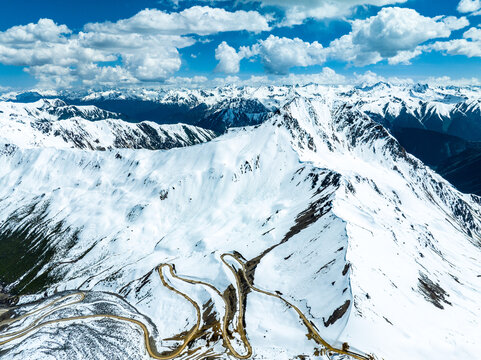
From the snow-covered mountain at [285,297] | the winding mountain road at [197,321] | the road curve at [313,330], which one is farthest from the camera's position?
the snow-covered mountain at [285,297]

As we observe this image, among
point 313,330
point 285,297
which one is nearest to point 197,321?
point 285,297

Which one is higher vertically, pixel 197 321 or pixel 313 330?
pixel 197 321

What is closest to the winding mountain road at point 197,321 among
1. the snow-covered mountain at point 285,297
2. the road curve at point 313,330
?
the road curve at point 313,330

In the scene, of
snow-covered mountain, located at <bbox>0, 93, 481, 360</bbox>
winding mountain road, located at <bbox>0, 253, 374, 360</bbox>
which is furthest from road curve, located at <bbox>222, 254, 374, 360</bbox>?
snow-covered mountain, located at <bbox>0, 93, 481, 360</bbox>

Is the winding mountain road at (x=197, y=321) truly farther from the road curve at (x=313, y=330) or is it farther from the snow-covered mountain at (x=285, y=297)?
the snow-covered mountain at (x=285, y=297)

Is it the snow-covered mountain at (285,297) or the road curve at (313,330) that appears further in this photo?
the snow-covered mountain at (285,297)

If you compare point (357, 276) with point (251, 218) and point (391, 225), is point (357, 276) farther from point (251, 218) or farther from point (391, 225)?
point (251, 218)

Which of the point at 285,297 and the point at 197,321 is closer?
the point at 197,321

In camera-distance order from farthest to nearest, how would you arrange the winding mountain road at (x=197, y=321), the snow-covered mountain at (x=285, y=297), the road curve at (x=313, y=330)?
the snow-covered mountain at (x=285, y=297)
the winding mountain road at (x=197, y=321)
the road curve at (x=313, y=330)

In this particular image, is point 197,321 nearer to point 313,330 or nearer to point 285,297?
point 285,297

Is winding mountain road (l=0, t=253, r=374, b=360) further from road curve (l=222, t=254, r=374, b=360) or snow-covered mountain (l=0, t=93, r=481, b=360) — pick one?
snow-covered mountain (l=0, t=93, r=481, b=360)

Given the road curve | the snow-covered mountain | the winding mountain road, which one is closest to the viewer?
the road curve

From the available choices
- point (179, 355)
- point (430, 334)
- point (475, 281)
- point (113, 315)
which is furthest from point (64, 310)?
point (475, 281)

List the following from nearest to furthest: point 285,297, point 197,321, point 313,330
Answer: point 313,330
point 197,321
point 285,297
